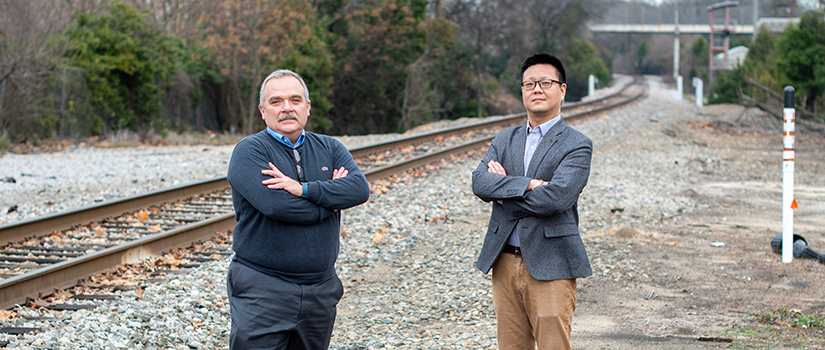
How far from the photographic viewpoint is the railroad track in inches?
241

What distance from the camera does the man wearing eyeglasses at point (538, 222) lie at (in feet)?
11.5

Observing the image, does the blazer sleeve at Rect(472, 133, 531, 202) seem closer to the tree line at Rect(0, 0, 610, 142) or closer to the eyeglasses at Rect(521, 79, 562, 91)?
the eyeglasses at Rect(521, 79, 562, 91)

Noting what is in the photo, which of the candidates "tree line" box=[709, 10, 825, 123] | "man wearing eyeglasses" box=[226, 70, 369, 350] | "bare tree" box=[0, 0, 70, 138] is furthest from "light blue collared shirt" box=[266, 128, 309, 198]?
"tree line" box=[709, 10, 825, 123]

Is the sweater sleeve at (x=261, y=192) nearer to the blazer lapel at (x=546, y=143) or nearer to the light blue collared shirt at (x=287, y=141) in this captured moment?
the light blue collared shirt at (x=287, y=141)

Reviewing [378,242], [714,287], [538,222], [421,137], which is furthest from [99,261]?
[421,137]

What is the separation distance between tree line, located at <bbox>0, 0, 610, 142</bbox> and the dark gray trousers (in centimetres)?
1680

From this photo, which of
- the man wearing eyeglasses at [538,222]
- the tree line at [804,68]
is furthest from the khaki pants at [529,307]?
the tree line at [804,68]

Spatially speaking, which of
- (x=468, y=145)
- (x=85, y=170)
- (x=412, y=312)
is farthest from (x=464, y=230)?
(x=85, y=170)

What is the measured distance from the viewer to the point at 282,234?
3332mm

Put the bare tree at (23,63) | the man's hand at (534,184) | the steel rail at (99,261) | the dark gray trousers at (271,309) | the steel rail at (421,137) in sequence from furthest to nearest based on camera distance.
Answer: the bare tree at (23,63) < the steel rail at (421,137) < the steel rail at (99,261) < the man's hand at (534,184) < the dark gray trousers at (271,309)

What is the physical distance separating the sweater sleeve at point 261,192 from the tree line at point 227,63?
1669cm

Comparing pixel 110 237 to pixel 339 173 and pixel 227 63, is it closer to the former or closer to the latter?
pixel 339 173

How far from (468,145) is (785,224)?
8084mm

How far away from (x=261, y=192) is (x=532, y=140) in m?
1.37
